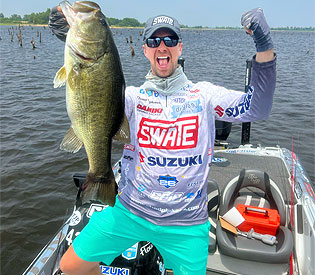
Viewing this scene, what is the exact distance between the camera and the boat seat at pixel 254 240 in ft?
11.1

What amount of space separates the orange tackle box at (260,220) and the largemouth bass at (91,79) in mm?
2364

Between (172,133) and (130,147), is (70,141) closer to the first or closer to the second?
(130,147)

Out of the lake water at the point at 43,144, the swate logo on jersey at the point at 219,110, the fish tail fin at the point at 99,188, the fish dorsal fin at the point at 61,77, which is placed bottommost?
the lake water at the point at 43,144

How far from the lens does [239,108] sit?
2502mm

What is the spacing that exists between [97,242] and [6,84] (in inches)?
728

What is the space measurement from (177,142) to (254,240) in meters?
2.00

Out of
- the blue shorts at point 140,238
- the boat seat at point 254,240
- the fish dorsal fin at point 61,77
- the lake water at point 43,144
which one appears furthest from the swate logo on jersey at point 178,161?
the lake water at point 43,144

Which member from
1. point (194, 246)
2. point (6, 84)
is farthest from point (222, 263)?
point (6, 84)

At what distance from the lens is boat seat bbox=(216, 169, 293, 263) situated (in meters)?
3.38

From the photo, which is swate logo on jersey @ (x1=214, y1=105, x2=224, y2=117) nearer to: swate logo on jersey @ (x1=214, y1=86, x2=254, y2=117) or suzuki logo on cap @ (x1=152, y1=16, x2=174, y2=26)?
swate logo on jersey @ (x1=214, y1=86, x2=254, y2=117)

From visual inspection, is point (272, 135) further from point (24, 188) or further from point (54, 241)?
point (54, 241)

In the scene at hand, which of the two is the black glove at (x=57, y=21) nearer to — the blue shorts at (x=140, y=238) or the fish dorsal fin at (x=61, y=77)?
the fish dorsal fin at (x=61, y=77)

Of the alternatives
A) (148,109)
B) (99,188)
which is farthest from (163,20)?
(99,188)

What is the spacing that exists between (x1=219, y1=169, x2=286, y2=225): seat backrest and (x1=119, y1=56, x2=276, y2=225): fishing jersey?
1446 mm
